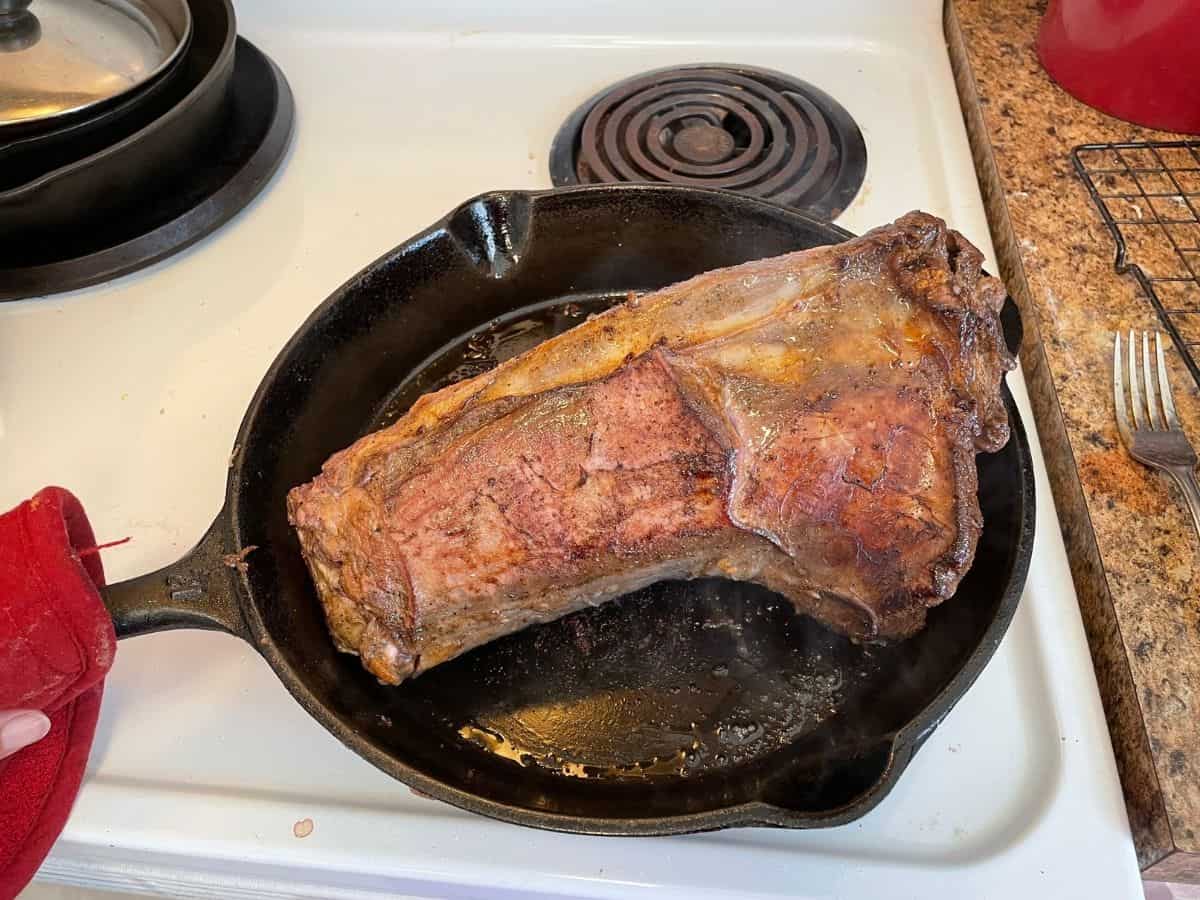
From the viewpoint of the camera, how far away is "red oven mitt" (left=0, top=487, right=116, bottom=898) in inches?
32.1

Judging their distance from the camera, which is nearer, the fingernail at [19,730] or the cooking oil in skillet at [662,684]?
the fingernail at [19,730]

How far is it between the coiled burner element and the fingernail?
1.03 m

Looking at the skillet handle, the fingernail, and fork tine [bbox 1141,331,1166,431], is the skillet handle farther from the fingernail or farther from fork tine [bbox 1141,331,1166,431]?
fork tine [bbox 1141,331,1166,431]

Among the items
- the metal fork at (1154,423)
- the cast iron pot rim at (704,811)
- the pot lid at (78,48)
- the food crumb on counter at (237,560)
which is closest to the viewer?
the cast iron pot rim at (704,811)

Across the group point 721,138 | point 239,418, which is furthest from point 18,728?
point 721,138

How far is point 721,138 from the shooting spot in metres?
1.44

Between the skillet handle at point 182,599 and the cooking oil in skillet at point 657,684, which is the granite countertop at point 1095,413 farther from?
the skillet handle at point 182,599

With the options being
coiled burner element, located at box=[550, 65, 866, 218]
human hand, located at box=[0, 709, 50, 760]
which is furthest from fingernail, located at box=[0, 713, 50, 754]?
coiled burner element, located at box=[550, 65, 866, 218]

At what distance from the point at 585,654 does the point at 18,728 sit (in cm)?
57

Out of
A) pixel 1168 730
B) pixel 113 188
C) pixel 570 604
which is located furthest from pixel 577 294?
pixel 1168 730

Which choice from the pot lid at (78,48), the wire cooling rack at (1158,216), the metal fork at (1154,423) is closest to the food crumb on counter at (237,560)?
the pot lid at (78,48)

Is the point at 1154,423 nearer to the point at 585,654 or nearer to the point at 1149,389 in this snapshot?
the point at 1149,389

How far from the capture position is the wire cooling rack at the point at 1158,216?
4.00ft

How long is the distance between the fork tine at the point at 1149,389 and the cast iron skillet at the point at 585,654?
23 cm
